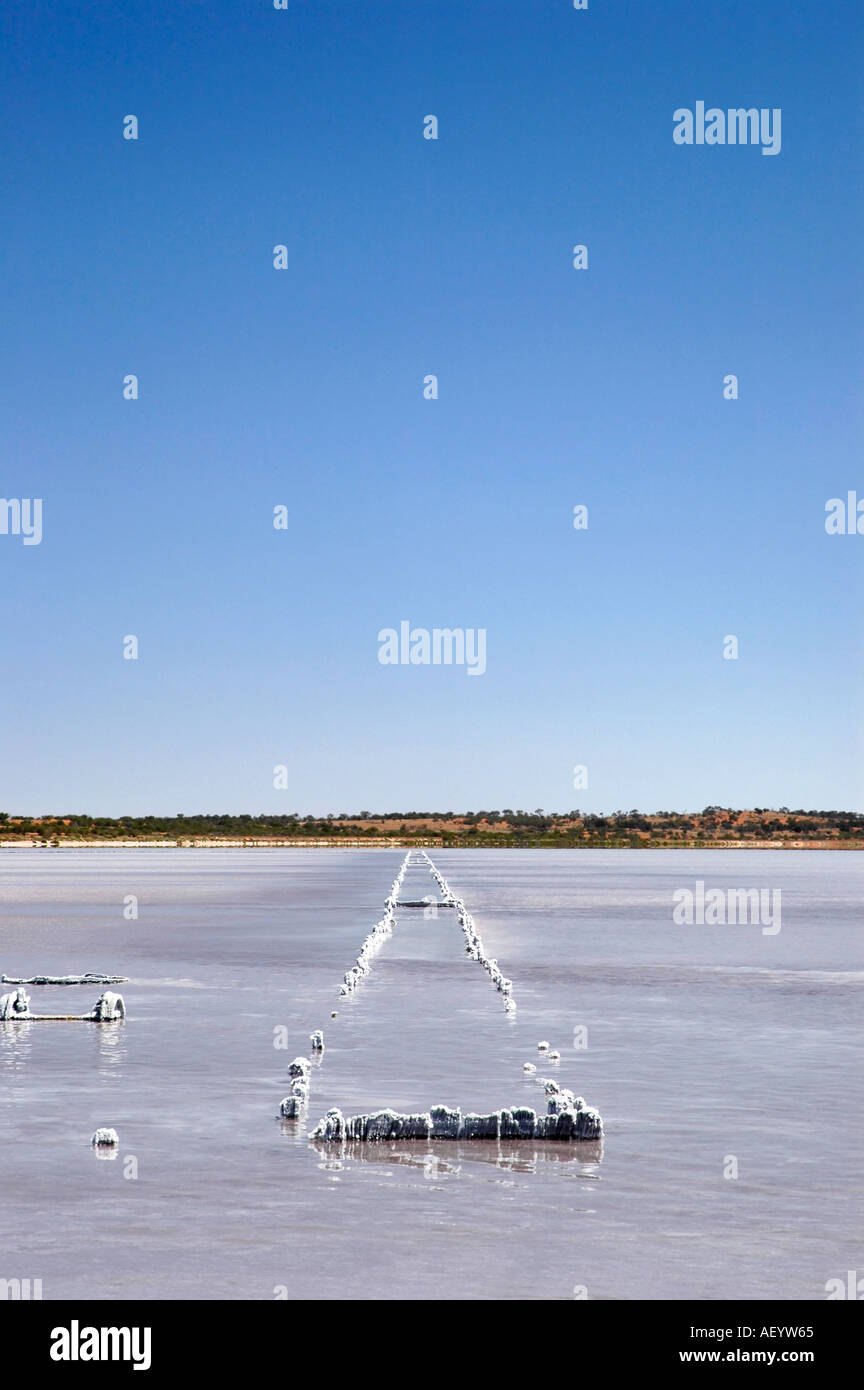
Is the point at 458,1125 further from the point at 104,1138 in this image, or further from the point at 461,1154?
the point at 104,1138

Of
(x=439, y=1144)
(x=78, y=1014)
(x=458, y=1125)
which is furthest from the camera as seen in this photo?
(x=78, y=1014)

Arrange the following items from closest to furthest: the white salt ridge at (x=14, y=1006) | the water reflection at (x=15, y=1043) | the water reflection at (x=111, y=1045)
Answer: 1. the water reflection at (x=111, y=1045)
2. the water reflection at (x=15, y=1043)
3. the white salt ridge at (x=14, y=1006)

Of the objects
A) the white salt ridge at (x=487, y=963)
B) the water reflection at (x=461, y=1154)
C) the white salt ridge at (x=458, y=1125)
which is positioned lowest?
the water reflection at (x=461, y=1154)

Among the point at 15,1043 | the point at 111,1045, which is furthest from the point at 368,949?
the point at 111,1045

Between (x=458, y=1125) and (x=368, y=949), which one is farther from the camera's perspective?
(x=368, y=949)

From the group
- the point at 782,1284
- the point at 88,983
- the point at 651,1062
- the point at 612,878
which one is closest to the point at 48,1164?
the point at 782,1284

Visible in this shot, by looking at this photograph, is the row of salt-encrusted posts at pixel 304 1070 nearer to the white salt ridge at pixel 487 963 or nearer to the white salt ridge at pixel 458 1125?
the white salt ridge at pixel 458 1125


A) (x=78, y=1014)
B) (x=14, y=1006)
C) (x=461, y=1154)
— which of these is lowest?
(x=461, y=1154)

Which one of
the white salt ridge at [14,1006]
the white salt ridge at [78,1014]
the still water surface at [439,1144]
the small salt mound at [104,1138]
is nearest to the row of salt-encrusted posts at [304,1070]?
the still water surface at [439,1144]
